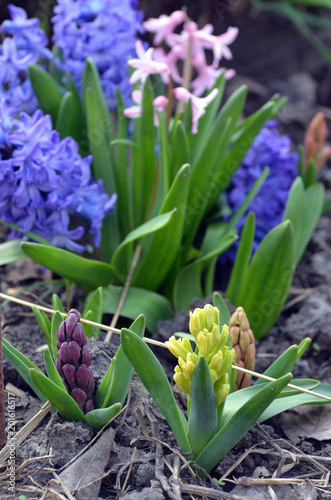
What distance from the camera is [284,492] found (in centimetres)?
113

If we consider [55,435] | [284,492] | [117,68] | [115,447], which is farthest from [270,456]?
[117,68]

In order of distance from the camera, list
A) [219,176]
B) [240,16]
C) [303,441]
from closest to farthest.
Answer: [303,441]
[219,176]
[240,16]

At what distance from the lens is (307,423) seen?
141 cm

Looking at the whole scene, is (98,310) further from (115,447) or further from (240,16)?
(240,16)

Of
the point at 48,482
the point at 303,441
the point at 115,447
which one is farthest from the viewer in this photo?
the point at 303,441

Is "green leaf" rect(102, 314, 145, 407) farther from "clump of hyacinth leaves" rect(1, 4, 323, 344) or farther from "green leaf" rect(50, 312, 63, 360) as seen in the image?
"clump of hyacinth leaves" rect(1, 4, 323, 344)

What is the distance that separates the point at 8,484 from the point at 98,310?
47 centimetres

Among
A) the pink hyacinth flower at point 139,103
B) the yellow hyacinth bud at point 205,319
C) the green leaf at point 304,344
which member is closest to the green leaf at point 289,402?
the green leaf at point 304,344

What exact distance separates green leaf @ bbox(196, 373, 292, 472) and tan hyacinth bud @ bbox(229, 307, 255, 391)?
221 millimetres

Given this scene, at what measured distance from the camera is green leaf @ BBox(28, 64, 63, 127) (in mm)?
1801

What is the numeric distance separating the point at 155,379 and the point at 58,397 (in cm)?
22

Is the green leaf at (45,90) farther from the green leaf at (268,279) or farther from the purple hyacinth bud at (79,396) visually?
the purple hyacinth bud at (79,396)

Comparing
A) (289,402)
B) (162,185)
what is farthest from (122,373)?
(162,185)

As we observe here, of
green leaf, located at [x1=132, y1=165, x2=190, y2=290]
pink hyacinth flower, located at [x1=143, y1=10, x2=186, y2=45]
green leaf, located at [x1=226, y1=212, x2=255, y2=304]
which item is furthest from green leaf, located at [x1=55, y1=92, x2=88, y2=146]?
green leaf, located at [x1=226, y1=212, x2=255, y2=304]
